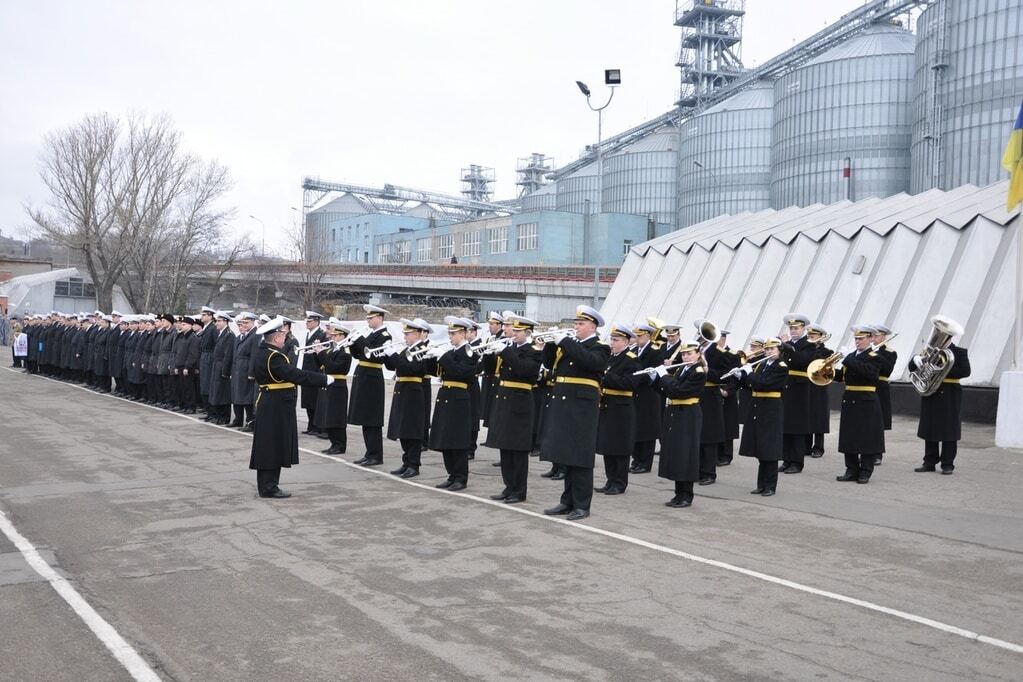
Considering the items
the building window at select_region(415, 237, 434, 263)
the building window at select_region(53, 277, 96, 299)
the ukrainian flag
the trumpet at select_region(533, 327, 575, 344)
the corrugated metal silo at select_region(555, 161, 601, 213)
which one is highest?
the corrugated metal silo at select_region(555, 161, 601, 213)

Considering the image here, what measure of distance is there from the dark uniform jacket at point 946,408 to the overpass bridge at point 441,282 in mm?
35423

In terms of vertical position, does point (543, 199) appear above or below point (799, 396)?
above

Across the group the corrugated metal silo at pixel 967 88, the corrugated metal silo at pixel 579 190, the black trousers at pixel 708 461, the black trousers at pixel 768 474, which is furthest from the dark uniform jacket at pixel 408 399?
the corrugated metal silo at pixel 579 190

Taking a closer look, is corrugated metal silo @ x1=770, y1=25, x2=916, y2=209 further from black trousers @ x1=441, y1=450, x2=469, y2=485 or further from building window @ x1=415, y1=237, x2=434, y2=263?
black trousers @ x1=441, y1=450, x2=469, y2=485

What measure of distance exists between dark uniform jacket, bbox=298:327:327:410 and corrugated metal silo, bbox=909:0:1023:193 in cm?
4750

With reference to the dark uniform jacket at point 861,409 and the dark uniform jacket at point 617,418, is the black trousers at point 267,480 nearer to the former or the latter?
the dark uniform jacket at point 617,418

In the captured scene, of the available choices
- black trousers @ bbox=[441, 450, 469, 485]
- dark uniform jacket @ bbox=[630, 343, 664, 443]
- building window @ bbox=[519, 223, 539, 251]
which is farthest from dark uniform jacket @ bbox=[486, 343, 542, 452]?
building window @ bbox=[519, 223, 539, 251]

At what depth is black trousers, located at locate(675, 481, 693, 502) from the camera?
9.44 meters

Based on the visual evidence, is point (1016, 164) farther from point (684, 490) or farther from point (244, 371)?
point (244, 371)

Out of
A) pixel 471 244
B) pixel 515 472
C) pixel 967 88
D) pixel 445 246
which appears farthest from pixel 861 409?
pixel 445 246

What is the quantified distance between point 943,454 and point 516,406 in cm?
604

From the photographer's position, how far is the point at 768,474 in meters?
10.2

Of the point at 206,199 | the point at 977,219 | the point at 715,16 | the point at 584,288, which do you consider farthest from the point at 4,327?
the point at 715,16

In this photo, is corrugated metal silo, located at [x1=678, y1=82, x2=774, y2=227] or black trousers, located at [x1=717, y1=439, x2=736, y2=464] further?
corrugated metal silo, located at [x1=678, y1=82, x2=774, y2=227]
